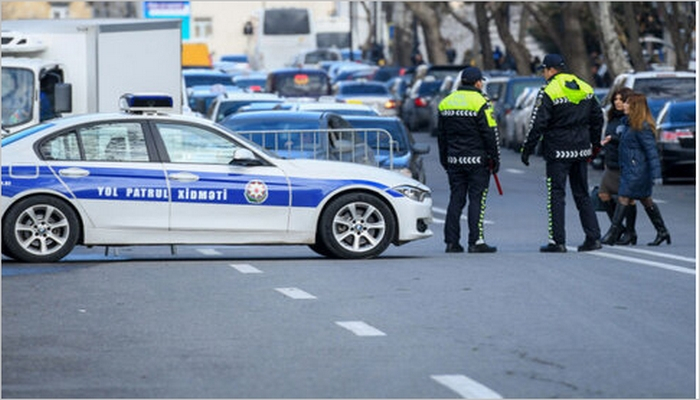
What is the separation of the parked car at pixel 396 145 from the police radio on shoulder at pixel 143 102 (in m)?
2.17

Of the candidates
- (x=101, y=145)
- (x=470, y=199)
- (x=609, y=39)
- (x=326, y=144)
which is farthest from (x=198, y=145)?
(x=609, y=39)

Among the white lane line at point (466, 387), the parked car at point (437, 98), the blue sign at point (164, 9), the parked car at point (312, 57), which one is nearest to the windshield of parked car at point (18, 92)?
the white lane line at point (466, 387)

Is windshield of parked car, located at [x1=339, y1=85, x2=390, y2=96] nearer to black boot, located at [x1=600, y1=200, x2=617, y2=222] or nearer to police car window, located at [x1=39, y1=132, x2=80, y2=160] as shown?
black boot, located at [x1=600, y1=200, x2=617, y2=222]

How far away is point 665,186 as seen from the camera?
31.3 metres

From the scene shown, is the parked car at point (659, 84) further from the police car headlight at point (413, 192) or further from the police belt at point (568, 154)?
the police car headlight at point (413, 192)

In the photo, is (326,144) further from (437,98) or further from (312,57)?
(312,57)

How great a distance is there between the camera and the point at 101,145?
17000 mm

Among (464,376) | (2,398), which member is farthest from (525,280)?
(2,398)

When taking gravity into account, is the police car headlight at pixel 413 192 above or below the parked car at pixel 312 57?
above

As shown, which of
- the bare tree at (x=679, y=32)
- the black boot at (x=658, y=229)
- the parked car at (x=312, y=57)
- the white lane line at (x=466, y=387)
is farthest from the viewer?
the parked car at (x=312, y=57)

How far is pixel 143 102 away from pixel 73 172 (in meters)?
5.17

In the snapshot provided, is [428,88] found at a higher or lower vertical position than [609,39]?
lower

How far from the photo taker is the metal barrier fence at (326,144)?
2189 centimetres

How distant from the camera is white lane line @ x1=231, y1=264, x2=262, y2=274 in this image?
52.9 ft
